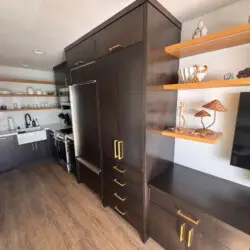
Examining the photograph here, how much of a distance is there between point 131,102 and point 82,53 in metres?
1.10

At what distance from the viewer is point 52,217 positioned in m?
1.90

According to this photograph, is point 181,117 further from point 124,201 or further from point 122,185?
point 124,201

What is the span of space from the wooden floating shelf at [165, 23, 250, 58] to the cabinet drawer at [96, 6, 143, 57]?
1.06 feet

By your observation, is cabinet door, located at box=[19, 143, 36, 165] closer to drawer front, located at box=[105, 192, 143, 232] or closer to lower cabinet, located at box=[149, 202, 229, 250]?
drawer front, located at box=[105, 192, 143, 232]

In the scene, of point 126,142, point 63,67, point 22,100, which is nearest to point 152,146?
point 126,142

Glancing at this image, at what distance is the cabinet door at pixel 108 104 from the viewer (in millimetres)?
1501

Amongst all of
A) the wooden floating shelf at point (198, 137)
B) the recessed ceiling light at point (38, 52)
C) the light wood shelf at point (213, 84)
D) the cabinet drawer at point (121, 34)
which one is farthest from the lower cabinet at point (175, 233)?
the recessed ceiling light at point (38, 52)

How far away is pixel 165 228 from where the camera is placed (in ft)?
4.46

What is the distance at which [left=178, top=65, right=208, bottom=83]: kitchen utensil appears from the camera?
122cm

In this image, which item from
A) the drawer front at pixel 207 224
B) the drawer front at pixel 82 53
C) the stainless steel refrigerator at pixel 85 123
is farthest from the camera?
the stainless steel refrigerator at pixel 85 123

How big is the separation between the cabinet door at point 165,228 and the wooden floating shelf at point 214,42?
1.51m

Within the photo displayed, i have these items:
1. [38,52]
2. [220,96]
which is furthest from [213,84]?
[38,52]

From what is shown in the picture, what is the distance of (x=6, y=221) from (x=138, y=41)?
2.68m

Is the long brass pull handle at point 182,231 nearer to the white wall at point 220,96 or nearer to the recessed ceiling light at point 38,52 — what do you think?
the white wall at point 220,96
